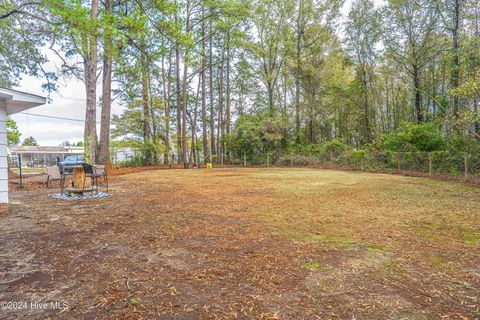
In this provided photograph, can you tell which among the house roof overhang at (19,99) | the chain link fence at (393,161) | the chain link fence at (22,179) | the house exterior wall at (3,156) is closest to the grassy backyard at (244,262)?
the house exterior wall at (3,156)

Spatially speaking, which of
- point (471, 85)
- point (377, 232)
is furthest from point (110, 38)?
point (471, 85)

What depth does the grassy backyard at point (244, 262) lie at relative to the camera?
1.73 meters

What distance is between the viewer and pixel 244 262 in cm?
245

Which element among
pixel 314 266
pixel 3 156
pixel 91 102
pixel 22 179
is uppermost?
pixel 91 102

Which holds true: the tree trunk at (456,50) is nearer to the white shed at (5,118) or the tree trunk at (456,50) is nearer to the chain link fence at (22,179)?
the white shed at (5,118)

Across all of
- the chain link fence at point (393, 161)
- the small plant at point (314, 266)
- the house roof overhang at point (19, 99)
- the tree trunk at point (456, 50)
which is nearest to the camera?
the small plant at point (314, 266)

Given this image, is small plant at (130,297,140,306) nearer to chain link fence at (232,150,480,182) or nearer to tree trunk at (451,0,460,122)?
chain link fence at (232,150,480,182)

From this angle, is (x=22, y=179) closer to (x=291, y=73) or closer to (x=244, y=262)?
(x=244, y=262)

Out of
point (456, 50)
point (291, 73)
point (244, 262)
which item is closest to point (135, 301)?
point (244, 262)

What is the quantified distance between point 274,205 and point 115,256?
329 centimetres

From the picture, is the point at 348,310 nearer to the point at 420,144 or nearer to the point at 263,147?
the point at 420,144

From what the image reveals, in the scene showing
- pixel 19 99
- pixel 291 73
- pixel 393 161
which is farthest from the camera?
pixel 291 73

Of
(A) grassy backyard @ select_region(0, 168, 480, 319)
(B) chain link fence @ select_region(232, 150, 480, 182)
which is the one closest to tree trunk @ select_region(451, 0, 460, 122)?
(B) chain link fence @ select_region(232, 150, 480, 182)

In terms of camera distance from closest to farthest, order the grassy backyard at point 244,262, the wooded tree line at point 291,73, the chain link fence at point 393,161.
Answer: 1. the grassy backyard at point 244,262
2. the chain link fence at point 393,161
3. the wooded tree line at point 291,73
